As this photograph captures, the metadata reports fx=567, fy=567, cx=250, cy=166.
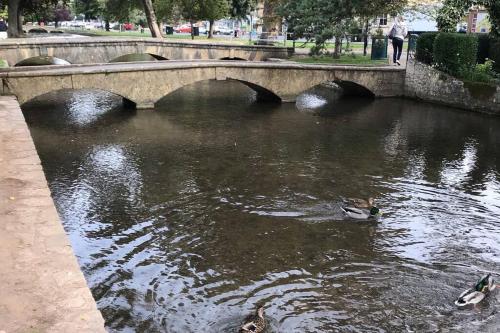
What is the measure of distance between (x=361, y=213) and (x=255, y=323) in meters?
4.62

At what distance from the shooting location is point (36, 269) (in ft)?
19.7

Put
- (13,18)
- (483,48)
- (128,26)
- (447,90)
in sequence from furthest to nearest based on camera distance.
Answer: (128,26) → (13,18) → (483,48) → (447,90)

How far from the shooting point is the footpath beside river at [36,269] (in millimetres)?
5062

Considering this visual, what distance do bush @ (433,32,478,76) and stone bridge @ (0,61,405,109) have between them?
2479 millimetres

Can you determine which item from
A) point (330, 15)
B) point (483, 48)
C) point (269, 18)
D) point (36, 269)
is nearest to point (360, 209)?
point (36, 269)

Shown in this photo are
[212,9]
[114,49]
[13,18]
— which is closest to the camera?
[114,49]

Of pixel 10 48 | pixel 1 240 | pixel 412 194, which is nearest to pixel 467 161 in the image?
pixel 412 194

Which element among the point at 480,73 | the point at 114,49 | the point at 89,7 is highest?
the point at 89,7

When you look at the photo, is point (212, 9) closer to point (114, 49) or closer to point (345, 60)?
point (114, 49)

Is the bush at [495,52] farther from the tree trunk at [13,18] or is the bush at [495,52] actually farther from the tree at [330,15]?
the tree trunk at [13,18]

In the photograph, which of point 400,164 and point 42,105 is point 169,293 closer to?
point 400,164

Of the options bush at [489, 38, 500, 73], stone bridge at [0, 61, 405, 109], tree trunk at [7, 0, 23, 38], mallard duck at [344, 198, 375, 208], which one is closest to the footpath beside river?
mallard duck at [344, 198, 375, 208]

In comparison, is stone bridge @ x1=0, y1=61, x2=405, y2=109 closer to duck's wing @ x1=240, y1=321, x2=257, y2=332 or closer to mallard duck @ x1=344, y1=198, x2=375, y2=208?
mallard duck @ x1=344, y1=198, x2=375, y2=208

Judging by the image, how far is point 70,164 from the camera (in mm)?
14602
